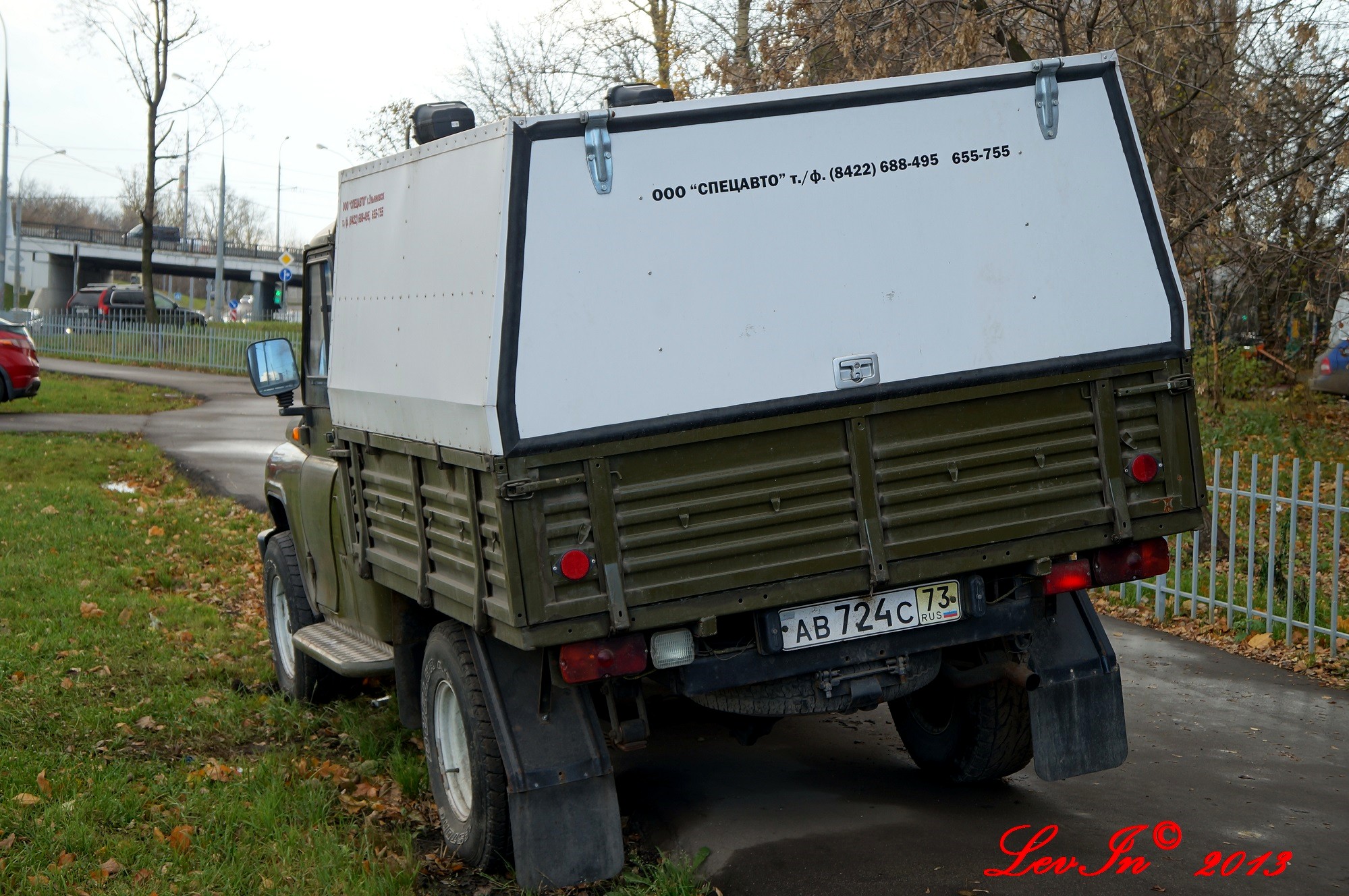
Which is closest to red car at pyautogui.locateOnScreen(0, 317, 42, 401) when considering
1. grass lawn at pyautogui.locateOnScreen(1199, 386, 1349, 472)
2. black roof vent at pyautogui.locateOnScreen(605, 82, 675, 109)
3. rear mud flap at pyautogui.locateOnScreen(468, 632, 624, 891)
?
grass lawn at pyautogui.locateOnScreen(1199, 386, 1349, 472)

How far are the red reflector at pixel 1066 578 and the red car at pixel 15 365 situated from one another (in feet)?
61.6

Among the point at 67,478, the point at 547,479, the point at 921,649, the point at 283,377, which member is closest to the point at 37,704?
the point at 283,377

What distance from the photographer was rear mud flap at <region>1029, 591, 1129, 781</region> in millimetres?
4598

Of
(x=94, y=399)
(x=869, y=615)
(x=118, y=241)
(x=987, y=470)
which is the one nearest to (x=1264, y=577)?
(x=987, y=470)

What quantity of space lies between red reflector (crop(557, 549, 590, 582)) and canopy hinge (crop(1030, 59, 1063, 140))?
2.07 metres

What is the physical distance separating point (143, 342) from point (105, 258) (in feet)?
168

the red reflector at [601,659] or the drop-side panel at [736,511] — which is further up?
the drop-side panel at [736,511]

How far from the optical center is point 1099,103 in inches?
171

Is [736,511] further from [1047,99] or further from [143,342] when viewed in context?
[143,342]

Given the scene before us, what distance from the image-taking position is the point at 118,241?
84.9m

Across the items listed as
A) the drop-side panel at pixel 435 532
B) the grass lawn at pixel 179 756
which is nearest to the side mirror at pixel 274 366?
the drop-side panel at pixel 435 532

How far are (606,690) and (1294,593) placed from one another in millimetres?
5240

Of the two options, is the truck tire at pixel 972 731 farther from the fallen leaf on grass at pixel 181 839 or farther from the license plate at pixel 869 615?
the fallen leaf on grass at pixel 181 839

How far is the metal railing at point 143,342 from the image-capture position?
34531 mm
